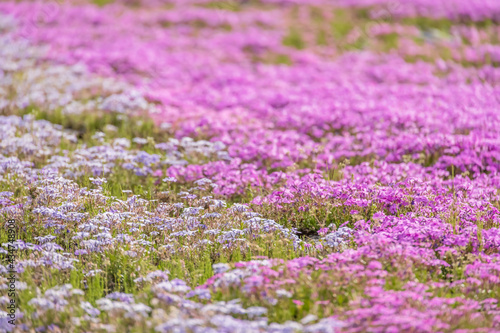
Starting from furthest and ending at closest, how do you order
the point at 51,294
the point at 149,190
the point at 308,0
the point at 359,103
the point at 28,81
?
the point at 308,0, the point at 28,81, the point at 359,103, the point at 149,190, the point at 51,294

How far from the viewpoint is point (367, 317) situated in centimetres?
438

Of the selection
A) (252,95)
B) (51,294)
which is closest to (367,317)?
(51,294)

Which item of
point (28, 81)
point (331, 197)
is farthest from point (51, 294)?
point (28, 81)

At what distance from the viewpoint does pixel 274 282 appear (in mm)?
5090

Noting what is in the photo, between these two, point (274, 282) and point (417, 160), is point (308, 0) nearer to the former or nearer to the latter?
point (417, 160)

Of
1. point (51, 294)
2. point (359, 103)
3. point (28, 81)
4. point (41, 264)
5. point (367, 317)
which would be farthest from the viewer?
point (28, 81)

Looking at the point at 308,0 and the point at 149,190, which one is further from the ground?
the point at 308,0

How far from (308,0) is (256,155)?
61.7 ft

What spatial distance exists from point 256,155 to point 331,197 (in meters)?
2.35

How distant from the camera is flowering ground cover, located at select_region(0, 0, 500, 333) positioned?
16.0 feet

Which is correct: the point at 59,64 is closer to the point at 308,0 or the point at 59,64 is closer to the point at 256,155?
the point at 256,155

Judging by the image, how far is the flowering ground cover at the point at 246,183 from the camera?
4879 millimetres

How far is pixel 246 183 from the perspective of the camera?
324 inches

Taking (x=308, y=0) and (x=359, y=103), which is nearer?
(x=359, y=103)
